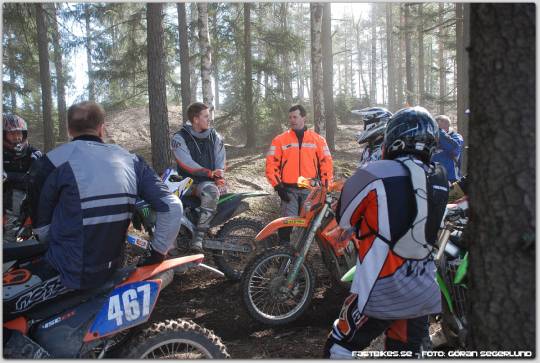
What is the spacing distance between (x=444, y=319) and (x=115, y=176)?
104 inches

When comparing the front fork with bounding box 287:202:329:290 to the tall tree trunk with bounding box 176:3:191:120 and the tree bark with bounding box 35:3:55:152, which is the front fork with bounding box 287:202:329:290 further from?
the tree bark with bounding box 35:3:55:152

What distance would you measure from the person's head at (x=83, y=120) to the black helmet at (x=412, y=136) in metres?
1.83

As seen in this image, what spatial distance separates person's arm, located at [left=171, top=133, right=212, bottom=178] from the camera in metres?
6.02

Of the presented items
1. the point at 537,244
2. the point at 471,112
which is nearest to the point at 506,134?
the point at 471,112

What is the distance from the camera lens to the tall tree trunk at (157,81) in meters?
8.73

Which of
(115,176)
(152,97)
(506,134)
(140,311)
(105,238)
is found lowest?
(140,311)

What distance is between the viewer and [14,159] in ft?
19.1

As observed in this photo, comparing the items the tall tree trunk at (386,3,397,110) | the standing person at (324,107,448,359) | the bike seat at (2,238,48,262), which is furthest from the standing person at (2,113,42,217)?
the tall tree trunk at (386,3,397,110)

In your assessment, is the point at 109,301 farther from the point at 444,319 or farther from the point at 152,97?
the point at 152,97

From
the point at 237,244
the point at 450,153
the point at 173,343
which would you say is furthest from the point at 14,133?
the point at 450,153

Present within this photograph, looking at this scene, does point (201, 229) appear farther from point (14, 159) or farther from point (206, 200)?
point (14, 159)

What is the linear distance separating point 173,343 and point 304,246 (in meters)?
2.23

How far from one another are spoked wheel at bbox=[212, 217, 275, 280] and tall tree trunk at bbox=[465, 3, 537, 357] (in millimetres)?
4057

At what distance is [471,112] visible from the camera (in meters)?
2.19
